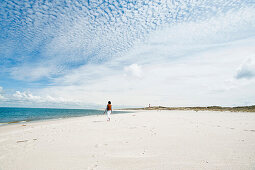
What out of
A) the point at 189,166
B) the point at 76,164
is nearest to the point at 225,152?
the point at 189,166

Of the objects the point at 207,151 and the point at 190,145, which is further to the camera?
the point at 190,145

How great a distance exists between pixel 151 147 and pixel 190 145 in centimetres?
163

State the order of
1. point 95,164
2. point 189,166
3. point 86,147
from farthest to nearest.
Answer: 1. point 86,147
2. point 95,164
3. point 189,166

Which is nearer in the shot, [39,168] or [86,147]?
[39,168]

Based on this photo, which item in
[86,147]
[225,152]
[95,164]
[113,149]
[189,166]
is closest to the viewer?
[189,166]

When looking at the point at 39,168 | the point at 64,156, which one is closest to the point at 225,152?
the point at 64,156

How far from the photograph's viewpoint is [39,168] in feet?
13.2

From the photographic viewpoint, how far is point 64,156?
4.90 meters

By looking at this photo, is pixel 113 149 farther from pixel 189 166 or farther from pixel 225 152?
pixel 225 152

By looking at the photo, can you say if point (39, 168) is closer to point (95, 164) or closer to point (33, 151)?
point (95, 164)

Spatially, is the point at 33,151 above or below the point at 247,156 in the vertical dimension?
below

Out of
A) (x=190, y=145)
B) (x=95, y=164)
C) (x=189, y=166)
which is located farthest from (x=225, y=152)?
(x=95, y=164)

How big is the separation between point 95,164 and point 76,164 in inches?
23.5

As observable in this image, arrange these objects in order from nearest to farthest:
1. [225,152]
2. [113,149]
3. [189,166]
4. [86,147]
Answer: [189,166], [225,152], [113,149], [86,147]
